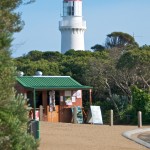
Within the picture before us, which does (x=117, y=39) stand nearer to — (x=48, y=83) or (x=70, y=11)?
(x=70, y=11)

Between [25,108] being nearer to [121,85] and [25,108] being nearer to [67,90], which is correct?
[67,90]

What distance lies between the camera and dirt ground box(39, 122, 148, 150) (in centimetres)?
1853

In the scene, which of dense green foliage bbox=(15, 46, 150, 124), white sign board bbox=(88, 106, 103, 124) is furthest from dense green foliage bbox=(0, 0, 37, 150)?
dense green foliage bbox=(15, 46, 150, 124)

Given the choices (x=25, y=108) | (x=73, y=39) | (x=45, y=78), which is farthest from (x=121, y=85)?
(x=73, y=39)

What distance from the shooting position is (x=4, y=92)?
10336mm

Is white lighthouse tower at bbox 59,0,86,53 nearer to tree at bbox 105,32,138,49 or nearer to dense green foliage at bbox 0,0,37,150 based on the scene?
tree at bbox 105,32,138,49

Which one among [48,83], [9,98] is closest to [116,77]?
[48,83]

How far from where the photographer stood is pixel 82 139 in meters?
20.7

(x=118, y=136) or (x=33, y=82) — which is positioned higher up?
(x=33, y=82)

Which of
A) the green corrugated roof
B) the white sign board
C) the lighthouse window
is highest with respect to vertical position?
the lighthouse window

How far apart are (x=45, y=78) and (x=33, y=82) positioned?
1063mm

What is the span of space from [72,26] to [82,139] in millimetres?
61664

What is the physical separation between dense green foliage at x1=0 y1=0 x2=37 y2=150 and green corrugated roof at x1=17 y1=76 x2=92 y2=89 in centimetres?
1944

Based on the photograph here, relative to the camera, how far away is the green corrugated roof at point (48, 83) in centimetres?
3091
